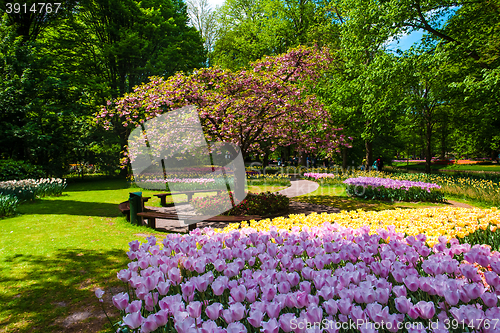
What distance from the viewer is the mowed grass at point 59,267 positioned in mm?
3008

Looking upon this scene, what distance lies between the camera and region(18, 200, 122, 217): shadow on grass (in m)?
8.73

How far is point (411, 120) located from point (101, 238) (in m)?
22.0

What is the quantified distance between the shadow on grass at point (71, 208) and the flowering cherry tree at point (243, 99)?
3264 millimetres

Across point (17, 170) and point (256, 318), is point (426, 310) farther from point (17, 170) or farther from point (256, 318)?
point (17, 170)

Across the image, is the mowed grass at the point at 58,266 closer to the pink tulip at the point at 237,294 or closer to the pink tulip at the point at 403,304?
the pink tulip at the point at 237,294

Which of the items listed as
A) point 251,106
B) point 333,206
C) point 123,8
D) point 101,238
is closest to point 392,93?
point 333,206

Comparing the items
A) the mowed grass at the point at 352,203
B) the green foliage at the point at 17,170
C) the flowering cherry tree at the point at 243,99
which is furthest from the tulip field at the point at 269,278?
the green foliage at the point at 17,170

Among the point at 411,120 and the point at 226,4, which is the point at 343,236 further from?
the point at 226,4

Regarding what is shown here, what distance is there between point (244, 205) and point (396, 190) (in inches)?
269

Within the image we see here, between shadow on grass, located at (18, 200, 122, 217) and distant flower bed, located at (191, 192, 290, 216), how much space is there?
3.18 m

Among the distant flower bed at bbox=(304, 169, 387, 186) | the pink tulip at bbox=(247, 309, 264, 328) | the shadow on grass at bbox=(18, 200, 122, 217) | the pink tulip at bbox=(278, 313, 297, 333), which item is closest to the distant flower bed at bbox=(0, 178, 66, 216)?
the shadow on grass at bbox=(18, 200, 122, 217)

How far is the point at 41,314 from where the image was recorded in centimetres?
308

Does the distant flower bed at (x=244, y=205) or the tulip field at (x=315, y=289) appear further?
the distant flower bed at (x=244, y=205)

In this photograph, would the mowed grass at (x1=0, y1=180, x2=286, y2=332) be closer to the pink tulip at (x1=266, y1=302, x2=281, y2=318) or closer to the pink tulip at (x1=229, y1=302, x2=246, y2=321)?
the pink tulip at (x1=229, y1=302, x2=246, y2=321)
